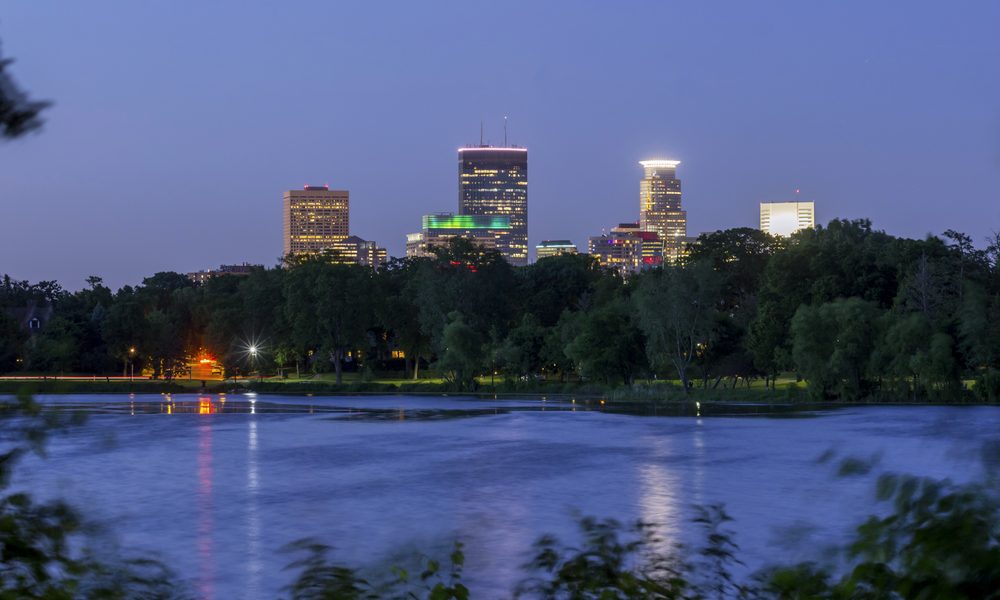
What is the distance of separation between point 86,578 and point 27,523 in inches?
18.3

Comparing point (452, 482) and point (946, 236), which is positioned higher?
point (946, 236)

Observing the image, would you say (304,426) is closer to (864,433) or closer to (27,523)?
(864,433)

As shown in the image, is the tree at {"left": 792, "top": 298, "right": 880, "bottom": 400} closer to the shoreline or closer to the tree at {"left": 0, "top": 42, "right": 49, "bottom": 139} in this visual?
the shoreline

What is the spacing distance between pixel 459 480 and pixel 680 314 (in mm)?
36839

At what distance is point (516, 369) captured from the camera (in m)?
72.6

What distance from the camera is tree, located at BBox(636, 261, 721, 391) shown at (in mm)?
60156

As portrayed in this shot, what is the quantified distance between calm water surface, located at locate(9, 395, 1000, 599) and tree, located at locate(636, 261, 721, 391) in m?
15.4

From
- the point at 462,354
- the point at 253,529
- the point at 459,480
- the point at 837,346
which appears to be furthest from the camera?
the point at 462,354

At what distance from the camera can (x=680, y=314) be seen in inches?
2363

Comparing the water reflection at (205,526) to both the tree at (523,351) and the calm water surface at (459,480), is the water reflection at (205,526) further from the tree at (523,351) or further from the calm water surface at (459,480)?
the tree at (523,351)

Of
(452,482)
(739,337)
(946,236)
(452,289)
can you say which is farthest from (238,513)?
(452,289)

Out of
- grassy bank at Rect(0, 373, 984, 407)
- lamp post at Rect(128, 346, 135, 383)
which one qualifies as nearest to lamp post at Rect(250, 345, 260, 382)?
grassy bank at Rect(0, 373, 984, 407)

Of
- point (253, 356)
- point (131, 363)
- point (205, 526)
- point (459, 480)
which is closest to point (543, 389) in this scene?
point (253, 356)

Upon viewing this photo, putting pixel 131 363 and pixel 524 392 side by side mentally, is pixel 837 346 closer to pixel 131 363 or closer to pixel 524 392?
pixel 524 392
